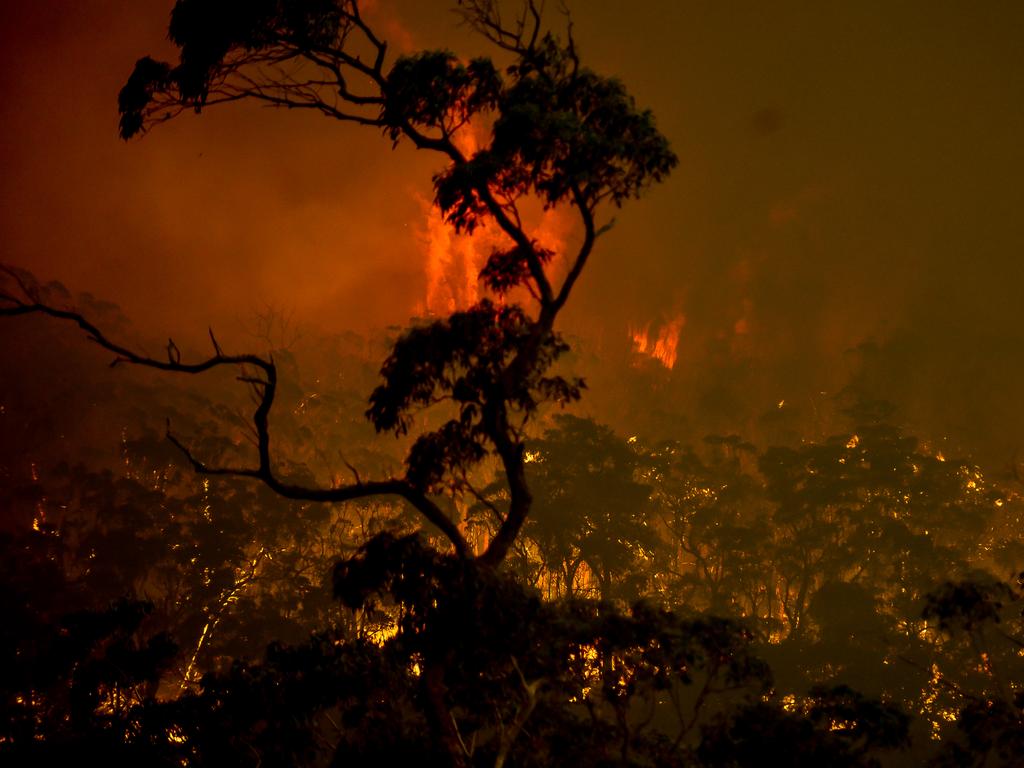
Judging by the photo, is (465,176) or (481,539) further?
(481,539)

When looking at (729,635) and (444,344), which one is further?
(729,635)

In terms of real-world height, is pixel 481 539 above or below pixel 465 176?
above

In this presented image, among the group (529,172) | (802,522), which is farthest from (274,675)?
(802,522)

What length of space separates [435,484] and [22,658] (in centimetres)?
1055

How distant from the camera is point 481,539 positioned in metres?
38.7

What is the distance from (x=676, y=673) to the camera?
8.18 m

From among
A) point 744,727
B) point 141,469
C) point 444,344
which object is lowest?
point 744,727

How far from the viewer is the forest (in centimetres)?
716

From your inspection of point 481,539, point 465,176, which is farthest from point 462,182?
point 481,539

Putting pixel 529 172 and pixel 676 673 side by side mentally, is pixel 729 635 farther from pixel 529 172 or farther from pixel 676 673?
pixel 529 172

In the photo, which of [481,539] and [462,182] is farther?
[481,539]

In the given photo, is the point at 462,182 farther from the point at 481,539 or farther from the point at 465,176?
the point at 481,539

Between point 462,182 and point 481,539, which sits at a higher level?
point 481,539

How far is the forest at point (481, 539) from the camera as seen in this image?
7164 mm
